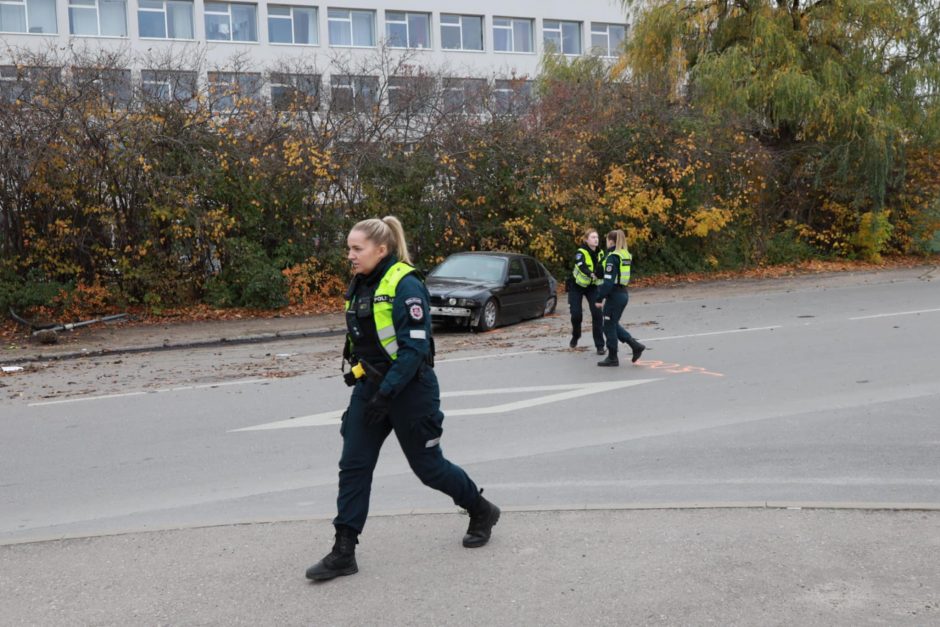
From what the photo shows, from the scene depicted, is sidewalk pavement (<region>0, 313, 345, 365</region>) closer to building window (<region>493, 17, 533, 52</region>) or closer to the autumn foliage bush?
the autumn foliage bush

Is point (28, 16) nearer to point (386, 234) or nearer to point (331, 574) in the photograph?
point (386, 234)

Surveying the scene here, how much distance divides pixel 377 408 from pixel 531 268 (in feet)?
46.9

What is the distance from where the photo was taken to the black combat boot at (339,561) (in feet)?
16.0

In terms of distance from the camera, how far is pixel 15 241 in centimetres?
1911

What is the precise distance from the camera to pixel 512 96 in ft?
80.5

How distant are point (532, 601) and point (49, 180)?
16530 mm

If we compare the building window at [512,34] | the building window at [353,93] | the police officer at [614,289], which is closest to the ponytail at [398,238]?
the police officer at [614,289]

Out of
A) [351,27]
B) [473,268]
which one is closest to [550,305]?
[473,268]

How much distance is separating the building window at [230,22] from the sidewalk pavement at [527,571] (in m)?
45.2

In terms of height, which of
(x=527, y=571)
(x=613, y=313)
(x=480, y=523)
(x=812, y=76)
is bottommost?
(x=527, y=571)

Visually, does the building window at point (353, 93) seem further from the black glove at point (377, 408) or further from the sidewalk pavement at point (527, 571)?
the black glove at point (377, 408)

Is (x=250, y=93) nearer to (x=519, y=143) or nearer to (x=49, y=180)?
(x=49, y=180)

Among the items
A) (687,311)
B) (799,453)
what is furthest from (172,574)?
(687,311)

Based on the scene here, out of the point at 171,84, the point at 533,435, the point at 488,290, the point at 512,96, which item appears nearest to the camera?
the point at 533,435
